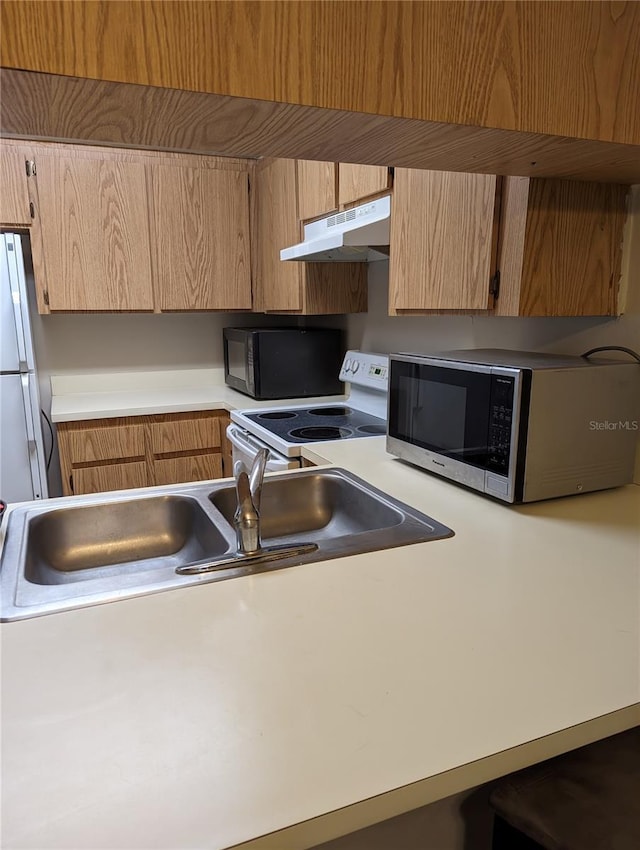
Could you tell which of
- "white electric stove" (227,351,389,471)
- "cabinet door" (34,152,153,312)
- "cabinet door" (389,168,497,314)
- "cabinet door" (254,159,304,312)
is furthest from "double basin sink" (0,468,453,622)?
"cabinet door" (34,152,153,312)

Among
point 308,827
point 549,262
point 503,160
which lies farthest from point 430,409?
point 308,827

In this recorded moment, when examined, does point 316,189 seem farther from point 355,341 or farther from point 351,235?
point 355,341

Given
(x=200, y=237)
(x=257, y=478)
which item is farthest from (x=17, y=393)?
(x=257, y=478)

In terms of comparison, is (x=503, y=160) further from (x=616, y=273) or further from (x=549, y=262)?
(x=616, y=273)

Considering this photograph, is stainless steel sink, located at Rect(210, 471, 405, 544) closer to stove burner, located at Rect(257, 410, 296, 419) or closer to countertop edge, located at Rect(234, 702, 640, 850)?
countertop edge, located at Rect(234, 702, 640, 850)

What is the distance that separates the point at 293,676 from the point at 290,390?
216 cm

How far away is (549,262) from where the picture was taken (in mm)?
1271

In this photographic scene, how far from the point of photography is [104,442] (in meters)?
2.52

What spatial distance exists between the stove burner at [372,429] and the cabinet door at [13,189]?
1.74m

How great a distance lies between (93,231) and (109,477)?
1122 millimetres

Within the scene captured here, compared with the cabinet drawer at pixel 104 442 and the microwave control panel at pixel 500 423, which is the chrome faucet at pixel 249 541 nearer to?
the microwave control panel at pixel 500 423

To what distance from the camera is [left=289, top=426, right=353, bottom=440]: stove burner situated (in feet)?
6.61

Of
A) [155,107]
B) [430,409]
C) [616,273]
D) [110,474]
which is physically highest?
[155,107]

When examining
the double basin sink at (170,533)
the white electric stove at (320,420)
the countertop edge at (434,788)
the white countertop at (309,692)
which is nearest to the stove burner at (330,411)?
the white electric stove at (320,420)
